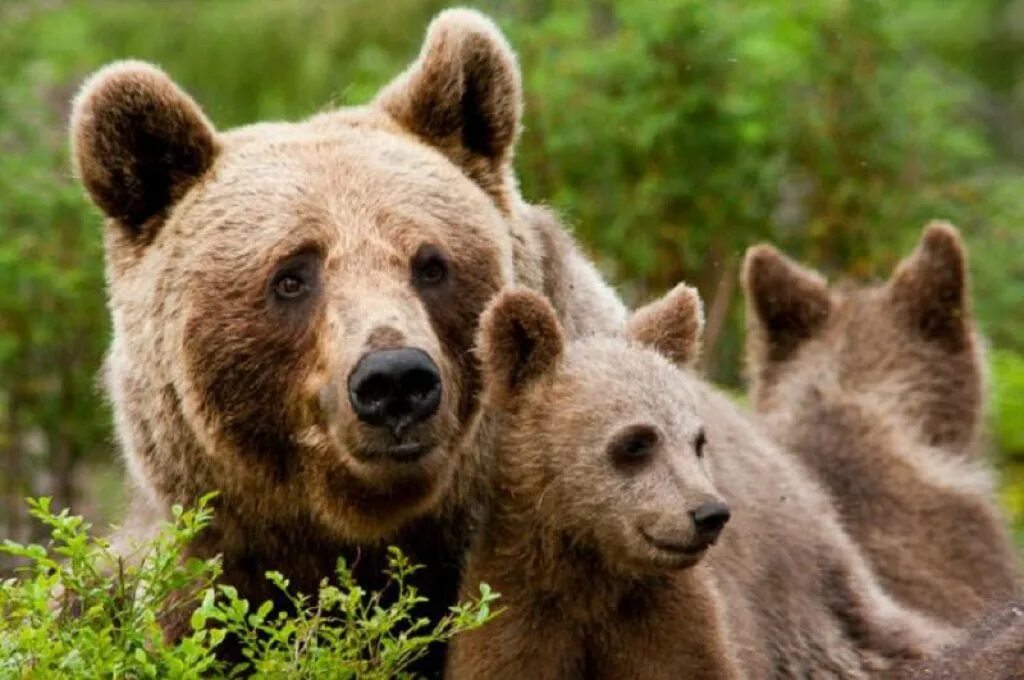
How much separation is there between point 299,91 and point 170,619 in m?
11.0

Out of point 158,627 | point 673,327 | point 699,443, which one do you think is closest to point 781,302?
point 673,327

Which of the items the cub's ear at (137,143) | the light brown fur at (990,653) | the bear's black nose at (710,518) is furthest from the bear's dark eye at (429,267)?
the light brown fur at (990,653)

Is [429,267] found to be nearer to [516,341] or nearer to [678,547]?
[516,341]

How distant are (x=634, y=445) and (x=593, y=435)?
0.15m

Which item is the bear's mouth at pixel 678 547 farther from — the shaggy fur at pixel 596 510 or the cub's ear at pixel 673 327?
the cub's ear at pixel 673 327

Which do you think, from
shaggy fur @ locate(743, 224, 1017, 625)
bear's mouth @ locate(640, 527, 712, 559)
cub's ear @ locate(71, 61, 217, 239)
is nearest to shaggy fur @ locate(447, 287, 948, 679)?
bear's mouth @ locate(640, 527, 712, 559)

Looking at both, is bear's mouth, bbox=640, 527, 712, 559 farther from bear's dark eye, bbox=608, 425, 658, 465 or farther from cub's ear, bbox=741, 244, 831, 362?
cub's ear, bbox=741, 244, 831, 362

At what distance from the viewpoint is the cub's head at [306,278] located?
6.93m

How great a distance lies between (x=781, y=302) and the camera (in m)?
10.2

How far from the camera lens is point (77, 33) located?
56.0 ft

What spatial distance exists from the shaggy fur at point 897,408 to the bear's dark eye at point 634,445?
2.37 m

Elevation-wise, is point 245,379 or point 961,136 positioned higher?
point 245,379

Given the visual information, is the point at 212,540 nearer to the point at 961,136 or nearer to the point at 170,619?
the point at 170,619

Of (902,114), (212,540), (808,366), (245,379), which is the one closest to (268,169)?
(245,379)
